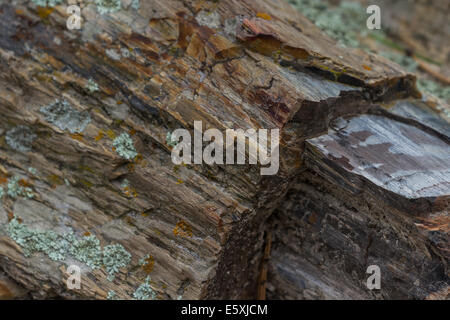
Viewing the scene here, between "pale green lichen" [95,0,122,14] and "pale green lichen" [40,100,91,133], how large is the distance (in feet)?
5.06

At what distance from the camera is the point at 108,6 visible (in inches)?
235

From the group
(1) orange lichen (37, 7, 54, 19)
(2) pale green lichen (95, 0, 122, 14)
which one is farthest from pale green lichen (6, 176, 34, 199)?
(2) pale green lichen (95, 0, 122, 14)

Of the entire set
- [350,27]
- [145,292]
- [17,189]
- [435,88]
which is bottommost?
[145,292]

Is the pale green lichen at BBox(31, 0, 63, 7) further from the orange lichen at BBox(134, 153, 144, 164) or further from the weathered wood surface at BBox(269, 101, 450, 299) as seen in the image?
the weathered wood surface at BBox(269, 101, 450, 299)

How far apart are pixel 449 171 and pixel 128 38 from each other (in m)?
5.44

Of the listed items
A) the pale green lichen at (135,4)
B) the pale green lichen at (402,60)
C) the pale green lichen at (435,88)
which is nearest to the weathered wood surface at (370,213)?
the pale green lichen at (435,88)

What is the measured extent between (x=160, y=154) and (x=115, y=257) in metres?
1.84

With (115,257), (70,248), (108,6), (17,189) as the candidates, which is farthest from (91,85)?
(115,257)

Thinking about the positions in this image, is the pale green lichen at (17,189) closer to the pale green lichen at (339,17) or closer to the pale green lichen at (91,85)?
the pale green lichen at (91,85)

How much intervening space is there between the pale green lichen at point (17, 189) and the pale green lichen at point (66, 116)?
1.21 meters

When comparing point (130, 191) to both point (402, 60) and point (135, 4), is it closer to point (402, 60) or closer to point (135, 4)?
point (135, 4)

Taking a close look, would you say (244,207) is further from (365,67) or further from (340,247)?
(365,67)

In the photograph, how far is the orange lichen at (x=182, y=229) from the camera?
6.13m

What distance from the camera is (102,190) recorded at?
20.3ft
